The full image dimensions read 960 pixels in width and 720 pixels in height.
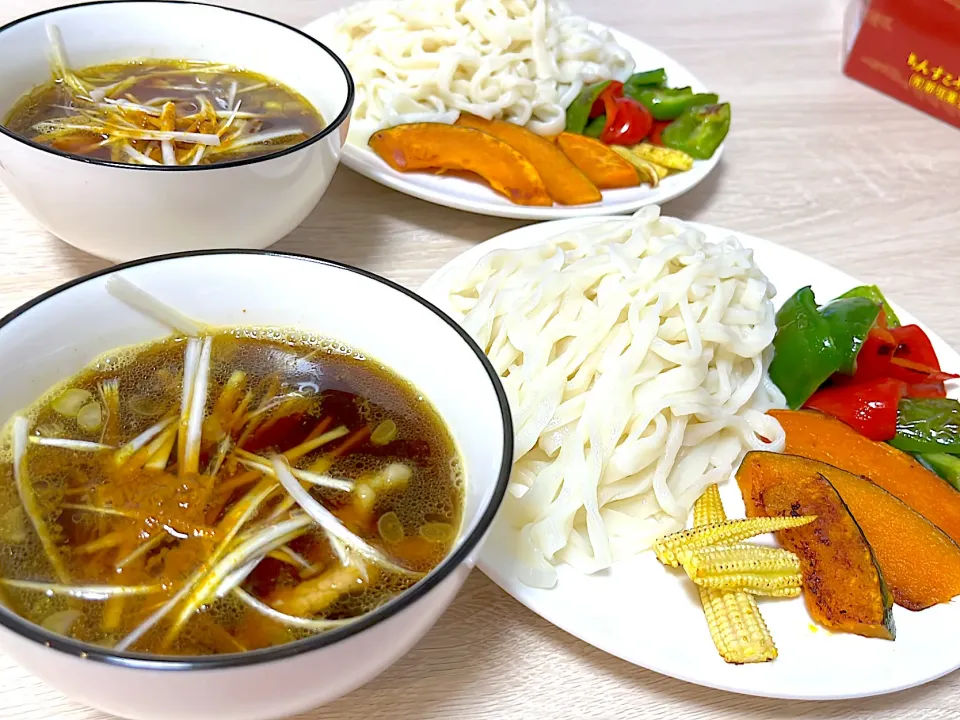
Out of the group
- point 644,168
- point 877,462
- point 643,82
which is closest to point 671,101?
point 643,82

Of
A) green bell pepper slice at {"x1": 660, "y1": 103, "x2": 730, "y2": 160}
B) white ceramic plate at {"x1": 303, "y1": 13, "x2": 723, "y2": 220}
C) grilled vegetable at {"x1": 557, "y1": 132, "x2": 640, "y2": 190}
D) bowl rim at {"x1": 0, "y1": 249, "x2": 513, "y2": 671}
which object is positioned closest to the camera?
bowl rim at {"x1": 0, "y1": 249, "x2": 513, "y2": 671}

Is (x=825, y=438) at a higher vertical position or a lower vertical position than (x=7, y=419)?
lower

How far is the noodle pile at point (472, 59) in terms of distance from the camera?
209cm

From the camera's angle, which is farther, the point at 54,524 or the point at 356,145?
the point at 356,145

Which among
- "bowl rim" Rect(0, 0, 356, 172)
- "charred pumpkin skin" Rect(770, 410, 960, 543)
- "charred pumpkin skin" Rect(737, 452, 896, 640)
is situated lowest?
"charred pumpkin skin" Rect(770, 410, 960, 543)

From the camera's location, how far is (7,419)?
3.06ft

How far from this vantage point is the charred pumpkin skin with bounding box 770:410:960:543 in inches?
51.6

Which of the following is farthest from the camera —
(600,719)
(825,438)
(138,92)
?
(138,92)

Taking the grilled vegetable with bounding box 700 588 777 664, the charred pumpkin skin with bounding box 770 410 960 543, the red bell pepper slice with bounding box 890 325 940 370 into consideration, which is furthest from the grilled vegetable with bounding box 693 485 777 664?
the red bell pepper slice with bounding box 890 325 940 370

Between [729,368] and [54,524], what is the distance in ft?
3.48

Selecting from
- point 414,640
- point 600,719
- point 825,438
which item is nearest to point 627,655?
point 600,719

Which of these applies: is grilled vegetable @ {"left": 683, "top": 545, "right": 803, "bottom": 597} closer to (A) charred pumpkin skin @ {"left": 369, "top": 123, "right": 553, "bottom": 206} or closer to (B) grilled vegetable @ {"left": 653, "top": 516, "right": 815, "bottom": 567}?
(B) grilled vegetable @ {"left": 653, "top": 516, "right": 815, "bottom": 567}

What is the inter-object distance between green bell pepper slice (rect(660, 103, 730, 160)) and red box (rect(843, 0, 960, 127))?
80 cm

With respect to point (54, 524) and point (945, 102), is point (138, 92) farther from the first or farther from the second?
point (945, 102)
